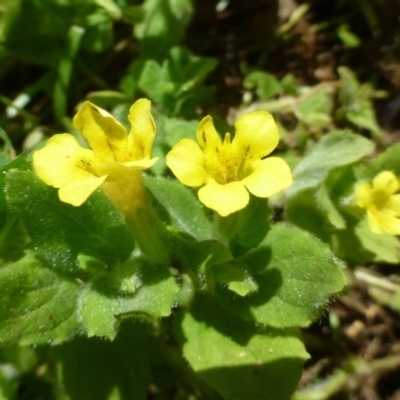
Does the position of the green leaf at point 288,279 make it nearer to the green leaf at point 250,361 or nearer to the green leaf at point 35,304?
the green leaf at point 250,361

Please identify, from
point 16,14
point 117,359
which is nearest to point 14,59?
point 16,14

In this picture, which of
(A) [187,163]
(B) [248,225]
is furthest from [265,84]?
(A) [187,163]

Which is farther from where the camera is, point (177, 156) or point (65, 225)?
point (65, 225)

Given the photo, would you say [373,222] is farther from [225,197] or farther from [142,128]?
[142,128]

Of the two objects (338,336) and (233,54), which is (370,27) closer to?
(233,54)

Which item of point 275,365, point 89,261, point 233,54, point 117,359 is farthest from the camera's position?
point 233,54

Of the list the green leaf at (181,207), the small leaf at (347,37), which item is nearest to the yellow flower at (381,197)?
the green leaf at (181,207)
